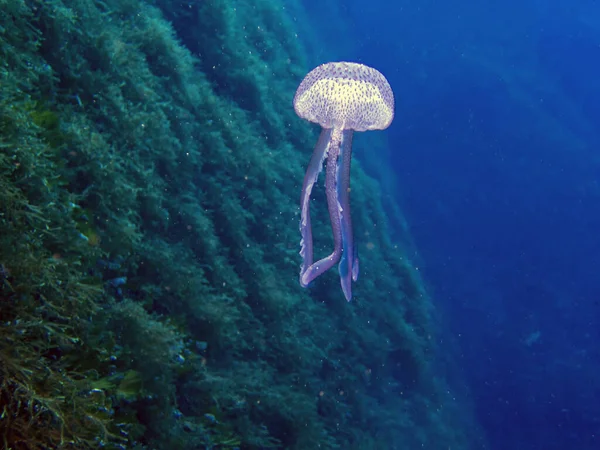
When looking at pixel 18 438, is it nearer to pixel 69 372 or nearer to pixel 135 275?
pixel 69 372

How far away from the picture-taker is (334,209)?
12.5 feet

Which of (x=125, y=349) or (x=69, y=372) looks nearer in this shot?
(x=69, y=372)

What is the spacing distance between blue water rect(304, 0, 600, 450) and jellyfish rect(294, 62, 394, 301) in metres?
13.1

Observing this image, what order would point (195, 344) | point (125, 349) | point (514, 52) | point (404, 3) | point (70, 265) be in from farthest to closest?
point (404, 3) < point (514, 52) < point (195, 344) < point (125, 349) < point (70, 265)

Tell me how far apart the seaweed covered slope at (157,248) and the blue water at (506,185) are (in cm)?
1124

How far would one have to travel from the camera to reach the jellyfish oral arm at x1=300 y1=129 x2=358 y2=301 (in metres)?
3.79

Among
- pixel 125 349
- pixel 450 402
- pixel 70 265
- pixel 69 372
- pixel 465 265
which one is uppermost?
pixel 70 265

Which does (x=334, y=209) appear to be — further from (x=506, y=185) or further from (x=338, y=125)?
(x=506, y=185)

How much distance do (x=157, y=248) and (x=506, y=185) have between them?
21.4 m

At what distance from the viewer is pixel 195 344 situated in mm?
4098

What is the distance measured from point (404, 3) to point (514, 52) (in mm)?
8630

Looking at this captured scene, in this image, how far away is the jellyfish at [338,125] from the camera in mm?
3742

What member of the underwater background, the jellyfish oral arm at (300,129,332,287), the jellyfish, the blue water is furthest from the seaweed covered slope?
the blue water

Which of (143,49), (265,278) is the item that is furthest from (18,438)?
(143,49)
